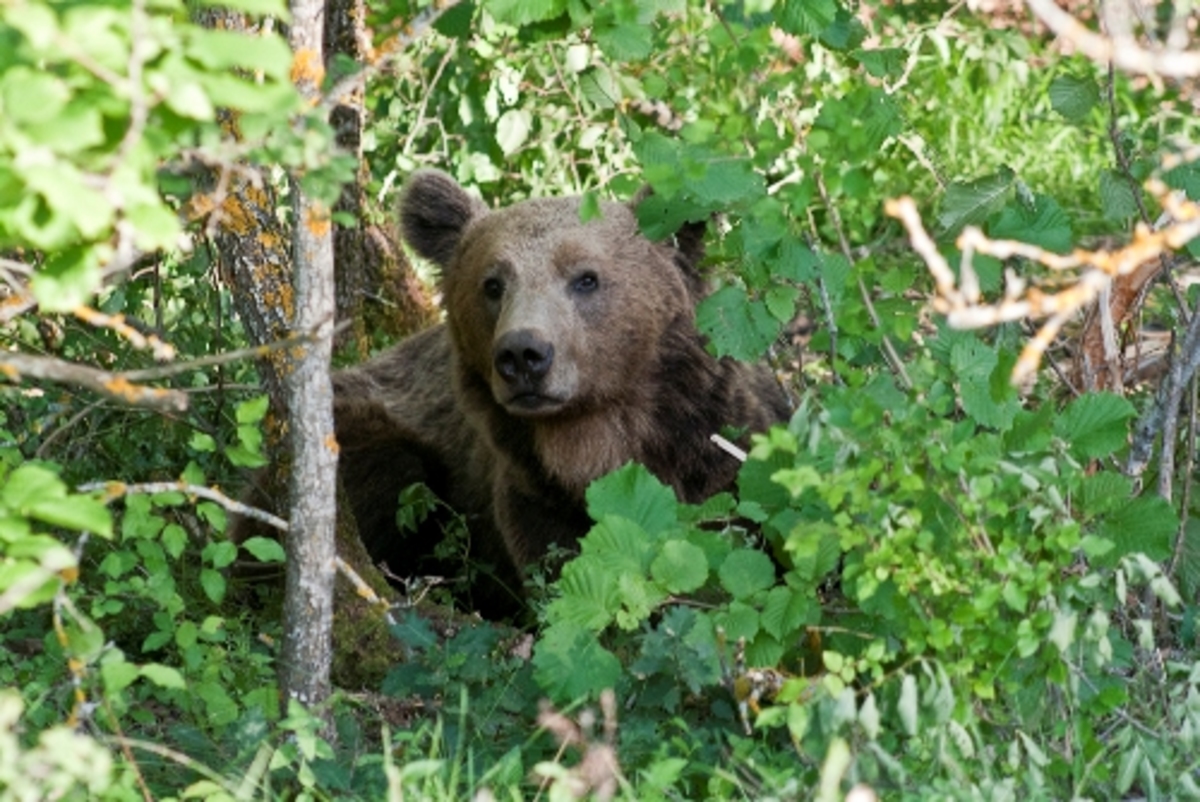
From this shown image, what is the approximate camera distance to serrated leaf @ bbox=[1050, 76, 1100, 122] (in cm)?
471

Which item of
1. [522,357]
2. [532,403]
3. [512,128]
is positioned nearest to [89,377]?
[522,357]

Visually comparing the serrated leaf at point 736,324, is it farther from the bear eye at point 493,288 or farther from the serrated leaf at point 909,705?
the bear eye at point 493,288

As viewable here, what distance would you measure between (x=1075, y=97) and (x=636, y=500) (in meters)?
1.59

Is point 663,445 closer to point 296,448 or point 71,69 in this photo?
point 296,448

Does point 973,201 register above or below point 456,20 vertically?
below

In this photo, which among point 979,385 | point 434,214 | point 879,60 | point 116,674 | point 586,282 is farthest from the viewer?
point 434,214

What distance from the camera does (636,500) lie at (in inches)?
169

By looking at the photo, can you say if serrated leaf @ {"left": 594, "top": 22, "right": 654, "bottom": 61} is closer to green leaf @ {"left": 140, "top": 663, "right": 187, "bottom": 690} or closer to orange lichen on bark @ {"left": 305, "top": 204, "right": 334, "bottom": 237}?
orange lichen on bark @ {"left": 305, "top": 204, "right": 334, "bottom": 237}

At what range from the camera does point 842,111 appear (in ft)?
13.2

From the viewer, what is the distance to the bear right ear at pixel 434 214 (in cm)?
652

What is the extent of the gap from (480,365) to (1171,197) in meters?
3.74

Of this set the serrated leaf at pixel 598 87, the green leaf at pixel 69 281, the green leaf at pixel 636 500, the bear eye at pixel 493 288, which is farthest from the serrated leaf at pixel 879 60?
the green leaf at pixel 69 281

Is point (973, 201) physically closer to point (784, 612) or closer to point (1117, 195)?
point (1117, 195)

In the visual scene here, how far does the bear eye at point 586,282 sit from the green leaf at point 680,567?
2106 millimetres
